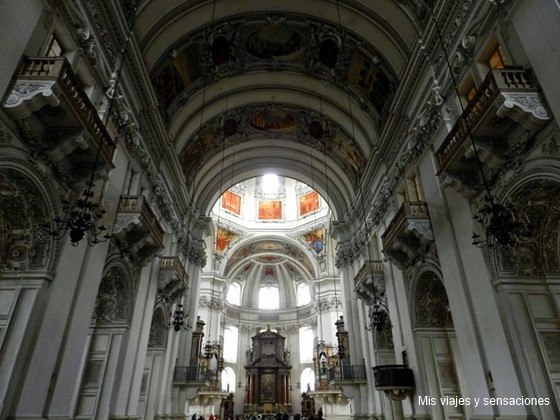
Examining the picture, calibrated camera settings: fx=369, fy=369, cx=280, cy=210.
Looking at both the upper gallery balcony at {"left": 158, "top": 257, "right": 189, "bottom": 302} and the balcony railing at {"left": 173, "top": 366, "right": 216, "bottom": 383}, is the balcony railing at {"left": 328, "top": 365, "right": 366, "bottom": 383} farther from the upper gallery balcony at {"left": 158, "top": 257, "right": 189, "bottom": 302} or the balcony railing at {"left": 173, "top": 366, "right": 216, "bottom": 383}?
the upper gallery balcony at {"left": 158, "top": 257, "right": 189, "bottom": 302}

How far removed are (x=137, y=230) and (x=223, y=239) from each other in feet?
65.1

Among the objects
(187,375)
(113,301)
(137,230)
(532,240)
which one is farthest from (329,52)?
(187,375)

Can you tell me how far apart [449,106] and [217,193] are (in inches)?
515

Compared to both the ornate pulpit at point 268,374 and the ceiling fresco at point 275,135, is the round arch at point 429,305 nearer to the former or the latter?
the ceiling fresco at point 275,135

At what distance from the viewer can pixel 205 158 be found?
17.5 m

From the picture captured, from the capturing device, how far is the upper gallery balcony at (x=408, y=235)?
923cm

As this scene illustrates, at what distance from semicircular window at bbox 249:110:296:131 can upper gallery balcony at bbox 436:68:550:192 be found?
10389 millimetres

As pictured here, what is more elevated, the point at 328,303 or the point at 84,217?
the point at 328,303

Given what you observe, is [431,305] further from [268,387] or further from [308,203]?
[268,387]

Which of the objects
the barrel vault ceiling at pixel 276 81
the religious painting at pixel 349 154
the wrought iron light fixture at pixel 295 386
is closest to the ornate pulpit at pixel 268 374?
the wrought iron light fixture at pixel 295 386

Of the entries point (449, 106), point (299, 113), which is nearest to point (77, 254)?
point (449, 106)

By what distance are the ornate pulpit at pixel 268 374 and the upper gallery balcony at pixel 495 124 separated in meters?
26.7

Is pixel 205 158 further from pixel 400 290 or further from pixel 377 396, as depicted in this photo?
pixel 377 396

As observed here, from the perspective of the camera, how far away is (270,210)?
32.1m
